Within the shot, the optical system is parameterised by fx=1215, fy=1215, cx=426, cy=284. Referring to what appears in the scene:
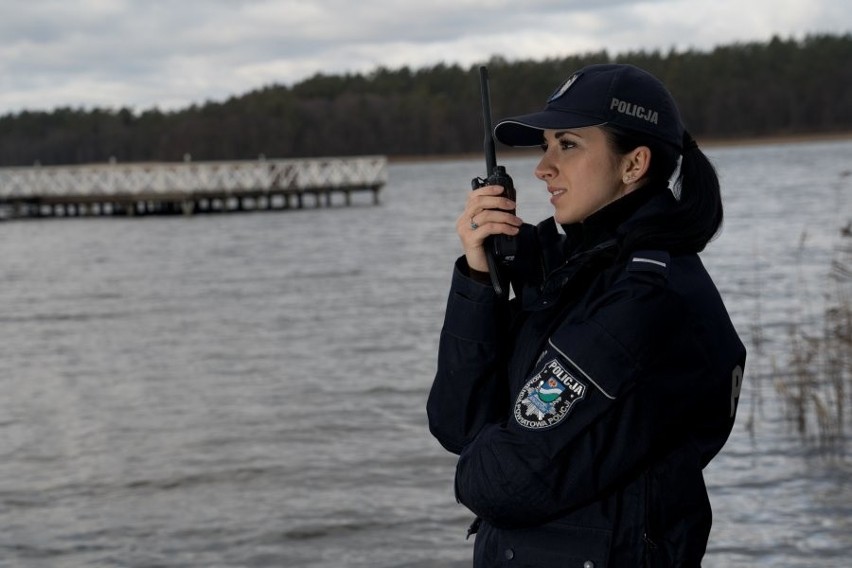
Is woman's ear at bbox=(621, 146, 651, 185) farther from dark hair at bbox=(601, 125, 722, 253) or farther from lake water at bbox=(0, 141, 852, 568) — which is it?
lake water at bbox=(0, 141, 852, 568)

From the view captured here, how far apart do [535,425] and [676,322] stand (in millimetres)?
335

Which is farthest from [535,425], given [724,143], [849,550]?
[724,143]

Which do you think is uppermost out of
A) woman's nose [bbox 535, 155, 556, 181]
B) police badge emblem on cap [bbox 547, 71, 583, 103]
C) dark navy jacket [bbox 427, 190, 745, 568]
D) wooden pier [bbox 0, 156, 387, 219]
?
police badge emblem on cap [bbox 547, 71, 583, 103]

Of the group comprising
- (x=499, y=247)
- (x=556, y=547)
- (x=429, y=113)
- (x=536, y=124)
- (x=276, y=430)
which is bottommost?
(x=276, y=430)

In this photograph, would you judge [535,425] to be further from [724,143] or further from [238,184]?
[724,143]

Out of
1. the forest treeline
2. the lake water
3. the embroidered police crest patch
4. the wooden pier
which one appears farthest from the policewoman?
the forest treeline

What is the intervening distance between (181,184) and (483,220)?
211 feet

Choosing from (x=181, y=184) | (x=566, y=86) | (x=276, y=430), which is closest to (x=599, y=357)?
(x=566, y=86)

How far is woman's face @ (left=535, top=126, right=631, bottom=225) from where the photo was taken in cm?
256

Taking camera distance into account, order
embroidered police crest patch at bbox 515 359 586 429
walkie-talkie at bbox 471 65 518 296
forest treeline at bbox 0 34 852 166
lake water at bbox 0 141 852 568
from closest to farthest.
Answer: embroidered police crest patch at bbox 515 359 586 429, walkie-talkie at bbox 471 65 518 296, lake water at bbox 0 141 852 568, forest treeline at bbox 0 34 852 166

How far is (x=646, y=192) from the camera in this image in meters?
2.57

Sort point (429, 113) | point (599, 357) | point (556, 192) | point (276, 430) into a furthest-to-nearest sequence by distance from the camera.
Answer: point (429, 113) < point (276, 430) < point (556, 192) < point (599, 357)

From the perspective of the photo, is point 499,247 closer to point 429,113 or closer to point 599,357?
point 599,357

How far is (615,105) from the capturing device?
98.1 inches
